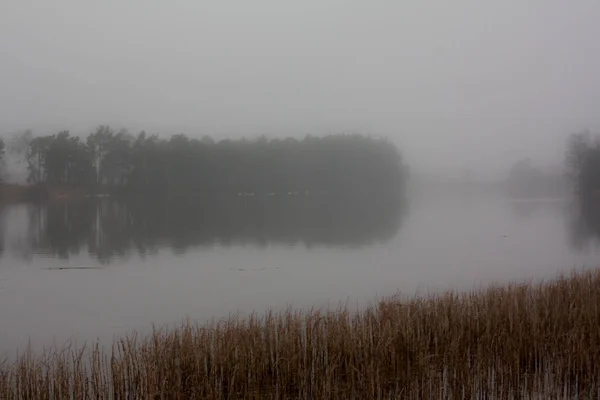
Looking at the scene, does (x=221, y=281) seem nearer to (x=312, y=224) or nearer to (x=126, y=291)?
(x=126, y=291)

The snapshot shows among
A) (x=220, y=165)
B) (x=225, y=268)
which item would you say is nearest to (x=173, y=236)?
(x=225, y=268)

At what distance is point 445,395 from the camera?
4.90 meters

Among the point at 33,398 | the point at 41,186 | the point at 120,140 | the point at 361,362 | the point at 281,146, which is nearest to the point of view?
the point at 33,398

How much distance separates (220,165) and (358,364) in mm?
91734

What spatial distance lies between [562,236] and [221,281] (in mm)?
22735

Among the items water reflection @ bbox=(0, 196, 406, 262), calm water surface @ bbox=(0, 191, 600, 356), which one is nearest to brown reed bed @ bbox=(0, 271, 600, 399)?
calm water surface @ bbox=(0, 191, 600, 356)

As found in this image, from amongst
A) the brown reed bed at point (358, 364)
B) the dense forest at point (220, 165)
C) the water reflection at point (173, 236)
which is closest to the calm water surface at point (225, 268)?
the water reflection at point (173, 236)

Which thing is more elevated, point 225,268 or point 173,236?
point 173,236

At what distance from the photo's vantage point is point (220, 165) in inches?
3745

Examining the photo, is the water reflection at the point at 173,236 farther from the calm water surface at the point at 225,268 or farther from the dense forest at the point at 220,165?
the dense forest at the point at 220,165

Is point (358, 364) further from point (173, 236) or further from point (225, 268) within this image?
point (173, 236)

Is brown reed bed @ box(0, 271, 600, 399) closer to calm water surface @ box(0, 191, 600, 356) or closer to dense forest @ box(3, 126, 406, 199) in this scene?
calm water surface @ box(0, 191, 600, 356)

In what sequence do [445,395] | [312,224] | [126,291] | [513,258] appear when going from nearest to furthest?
[445,395]
[126,291]
[513,258]
[312,224]

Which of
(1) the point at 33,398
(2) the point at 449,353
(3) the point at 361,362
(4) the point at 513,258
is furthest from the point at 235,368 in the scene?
(4) the point at 513,258
